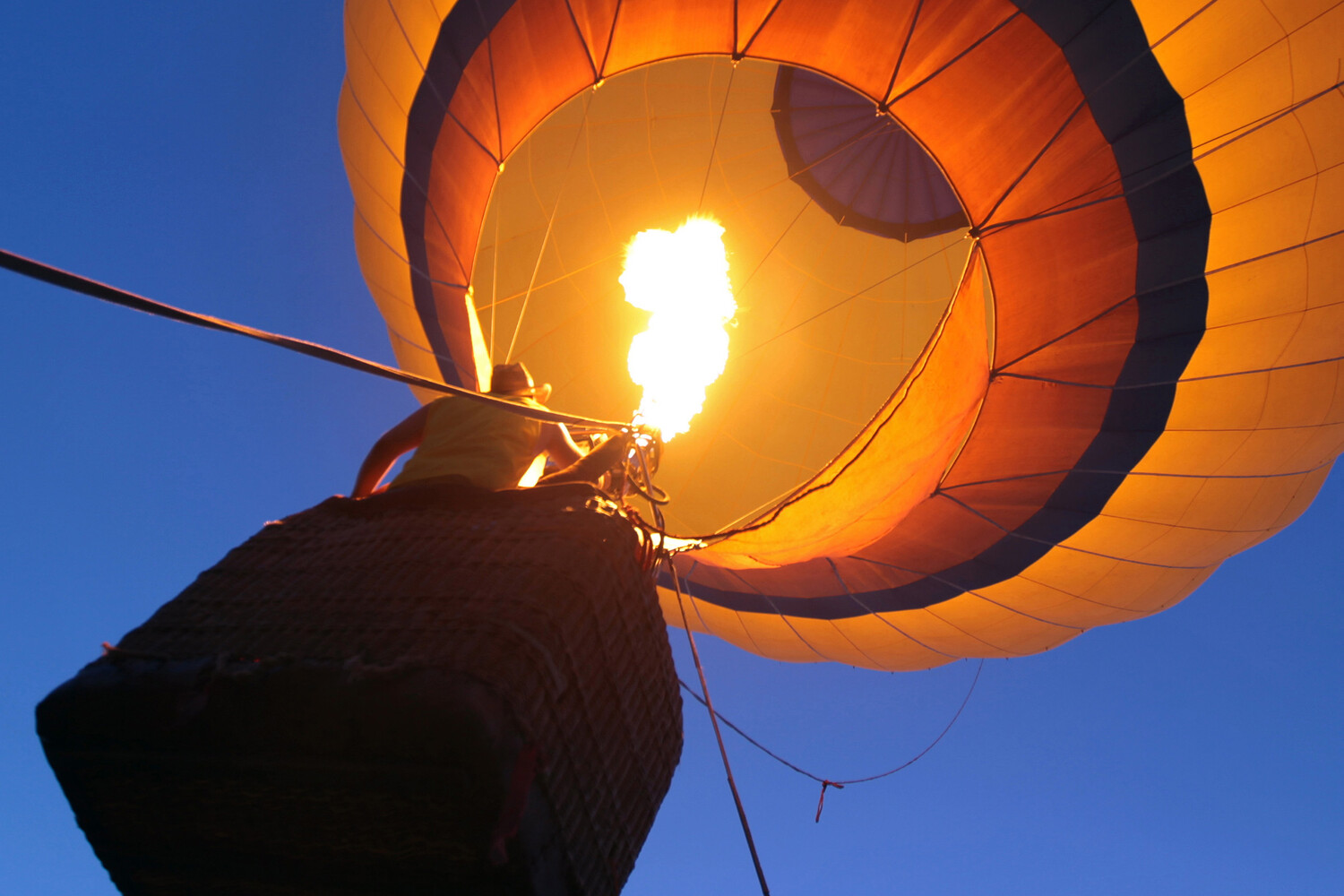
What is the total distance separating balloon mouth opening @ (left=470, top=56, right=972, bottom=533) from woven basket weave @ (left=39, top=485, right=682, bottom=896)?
2.74 metres

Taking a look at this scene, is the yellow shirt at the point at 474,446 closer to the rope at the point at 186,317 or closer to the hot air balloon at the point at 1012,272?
the rope at the point at 186,317

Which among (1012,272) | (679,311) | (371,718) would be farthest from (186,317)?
(679,311)

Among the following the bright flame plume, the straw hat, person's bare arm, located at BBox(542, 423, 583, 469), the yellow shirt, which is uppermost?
the bright flame plume

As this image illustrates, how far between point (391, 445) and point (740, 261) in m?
3.26

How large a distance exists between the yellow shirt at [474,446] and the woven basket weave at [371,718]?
0.83 feet

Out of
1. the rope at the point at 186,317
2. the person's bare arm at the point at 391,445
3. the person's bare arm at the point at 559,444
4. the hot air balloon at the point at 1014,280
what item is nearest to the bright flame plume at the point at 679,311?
the hot air balloon at the point at 1014,280

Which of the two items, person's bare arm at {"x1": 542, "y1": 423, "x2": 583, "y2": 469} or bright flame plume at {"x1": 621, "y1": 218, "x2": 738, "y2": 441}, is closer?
person's bare arm at {"x1": 542, "y1": 423, "x2": 583, "y2": 469}

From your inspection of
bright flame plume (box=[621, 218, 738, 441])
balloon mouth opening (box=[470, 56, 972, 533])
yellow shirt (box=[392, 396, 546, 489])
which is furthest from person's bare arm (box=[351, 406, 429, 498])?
balloon mouth opening (box=[470, 56, 972, 533])

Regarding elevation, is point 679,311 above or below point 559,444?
above

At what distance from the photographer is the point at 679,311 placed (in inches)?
163

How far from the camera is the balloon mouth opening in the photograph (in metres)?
4.22

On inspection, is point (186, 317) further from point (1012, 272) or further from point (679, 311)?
point (679, 311)

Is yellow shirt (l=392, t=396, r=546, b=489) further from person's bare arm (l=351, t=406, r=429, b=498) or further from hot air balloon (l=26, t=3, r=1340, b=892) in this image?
hot air balloon (l=26, t=3, r=1340, b=892)

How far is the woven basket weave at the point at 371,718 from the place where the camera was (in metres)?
1.00
